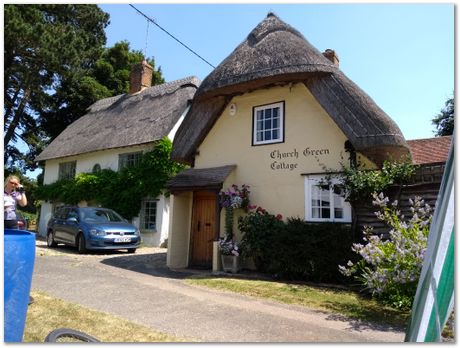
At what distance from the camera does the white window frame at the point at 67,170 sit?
69.6ft

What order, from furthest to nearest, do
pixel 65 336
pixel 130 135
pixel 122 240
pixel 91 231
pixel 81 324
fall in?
pixel 130 135
pixel 122 240
pixel 91 231
pixel 81 324
pixel 65 336

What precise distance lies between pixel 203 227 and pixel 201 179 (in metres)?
1.59

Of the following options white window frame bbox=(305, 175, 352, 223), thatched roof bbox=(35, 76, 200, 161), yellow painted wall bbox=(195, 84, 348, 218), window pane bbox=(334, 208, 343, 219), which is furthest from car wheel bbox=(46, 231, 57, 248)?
window pane bbox=(334, 208, 343, 219)

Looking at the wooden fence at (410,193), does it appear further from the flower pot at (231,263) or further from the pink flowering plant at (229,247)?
the flower pot at (231,263)

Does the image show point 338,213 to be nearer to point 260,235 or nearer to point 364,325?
point 260,235

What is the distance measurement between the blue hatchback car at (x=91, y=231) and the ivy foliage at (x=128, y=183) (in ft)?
11.2

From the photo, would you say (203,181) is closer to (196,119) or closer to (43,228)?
(196,119)

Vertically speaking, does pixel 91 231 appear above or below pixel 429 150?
below

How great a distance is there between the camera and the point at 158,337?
4.19 meters

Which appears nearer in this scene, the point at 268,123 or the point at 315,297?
the point at 315,297

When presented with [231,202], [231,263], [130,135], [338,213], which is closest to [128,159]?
[130,135]

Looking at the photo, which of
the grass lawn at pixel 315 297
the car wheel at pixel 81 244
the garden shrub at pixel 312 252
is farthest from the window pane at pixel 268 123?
the car wheel at pixel 81 244

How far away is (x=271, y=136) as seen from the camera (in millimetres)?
10117

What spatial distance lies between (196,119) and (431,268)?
954 cm
